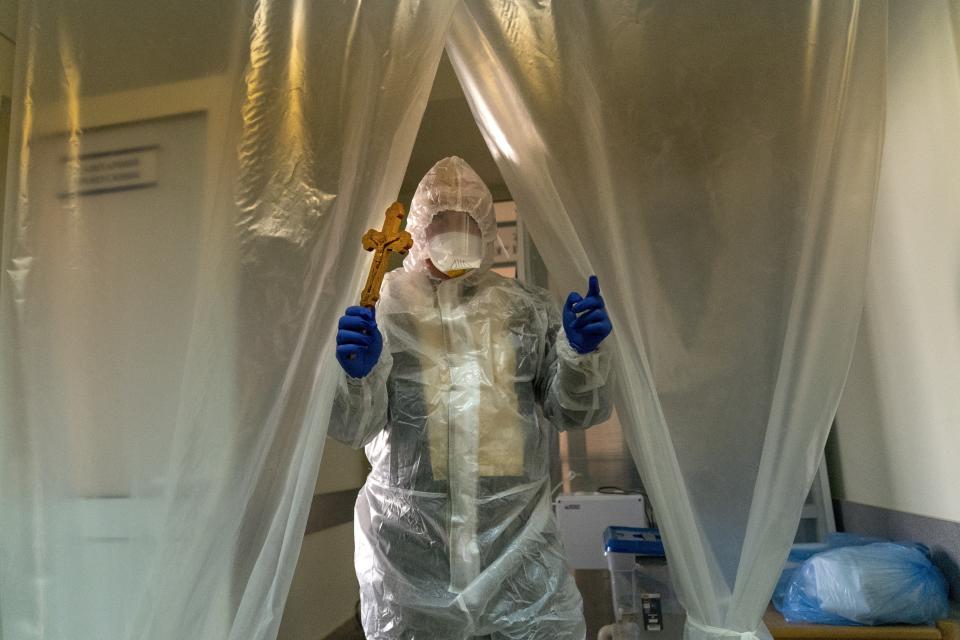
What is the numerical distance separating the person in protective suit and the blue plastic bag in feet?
1.72

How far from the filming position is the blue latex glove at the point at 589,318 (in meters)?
0.84

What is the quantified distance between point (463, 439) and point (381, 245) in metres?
0.34

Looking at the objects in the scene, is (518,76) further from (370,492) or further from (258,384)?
(370,492)

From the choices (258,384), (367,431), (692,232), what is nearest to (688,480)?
(692,232)

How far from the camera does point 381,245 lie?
839 mm

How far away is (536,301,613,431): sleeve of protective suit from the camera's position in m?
0.90

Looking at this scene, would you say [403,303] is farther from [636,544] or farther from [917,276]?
[917,276]

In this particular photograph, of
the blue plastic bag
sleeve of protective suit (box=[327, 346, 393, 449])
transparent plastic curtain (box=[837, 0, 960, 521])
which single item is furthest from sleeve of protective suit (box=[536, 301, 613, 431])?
transparent plastic curtain (box=[837, 0, 960, 521])

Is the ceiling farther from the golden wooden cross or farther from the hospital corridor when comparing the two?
the golden wooden cross

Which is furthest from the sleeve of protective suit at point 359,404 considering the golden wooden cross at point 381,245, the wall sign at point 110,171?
the wall sign at point 110,171

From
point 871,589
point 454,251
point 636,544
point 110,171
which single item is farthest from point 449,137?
point 871,589

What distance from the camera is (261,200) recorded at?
34.4 inches

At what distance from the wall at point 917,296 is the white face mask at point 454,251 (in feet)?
2.78

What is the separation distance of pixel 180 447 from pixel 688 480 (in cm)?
67
